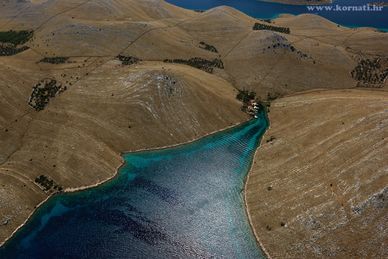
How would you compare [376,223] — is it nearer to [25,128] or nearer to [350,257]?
[350,257]

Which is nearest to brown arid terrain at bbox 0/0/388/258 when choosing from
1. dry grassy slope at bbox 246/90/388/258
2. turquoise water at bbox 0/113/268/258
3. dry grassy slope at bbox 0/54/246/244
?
dry grassy slope at bbox 0/54/246/244

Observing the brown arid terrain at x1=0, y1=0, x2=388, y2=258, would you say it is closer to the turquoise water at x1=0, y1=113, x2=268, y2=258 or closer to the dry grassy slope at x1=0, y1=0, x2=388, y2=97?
the dry grassy slope at x1=0, y1=0, x2=388, y2=97

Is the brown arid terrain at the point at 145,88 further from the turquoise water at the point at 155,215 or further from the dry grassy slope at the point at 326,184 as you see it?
the turquoise water at the point at 155,215

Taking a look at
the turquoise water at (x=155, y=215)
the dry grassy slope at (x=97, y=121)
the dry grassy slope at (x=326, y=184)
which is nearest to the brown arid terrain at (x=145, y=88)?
the dry grassy slope at (x=97, y=121)

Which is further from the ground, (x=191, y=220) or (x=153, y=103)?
(x=153, y=103)

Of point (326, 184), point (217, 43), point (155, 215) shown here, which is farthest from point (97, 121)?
point (217, 43)

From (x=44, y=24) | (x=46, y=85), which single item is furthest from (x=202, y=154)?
(x=44, y=24)

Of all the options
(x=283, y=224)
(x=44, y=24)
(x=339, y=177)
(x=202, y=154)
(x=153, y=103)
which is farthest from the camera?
(x=44, y=24)
